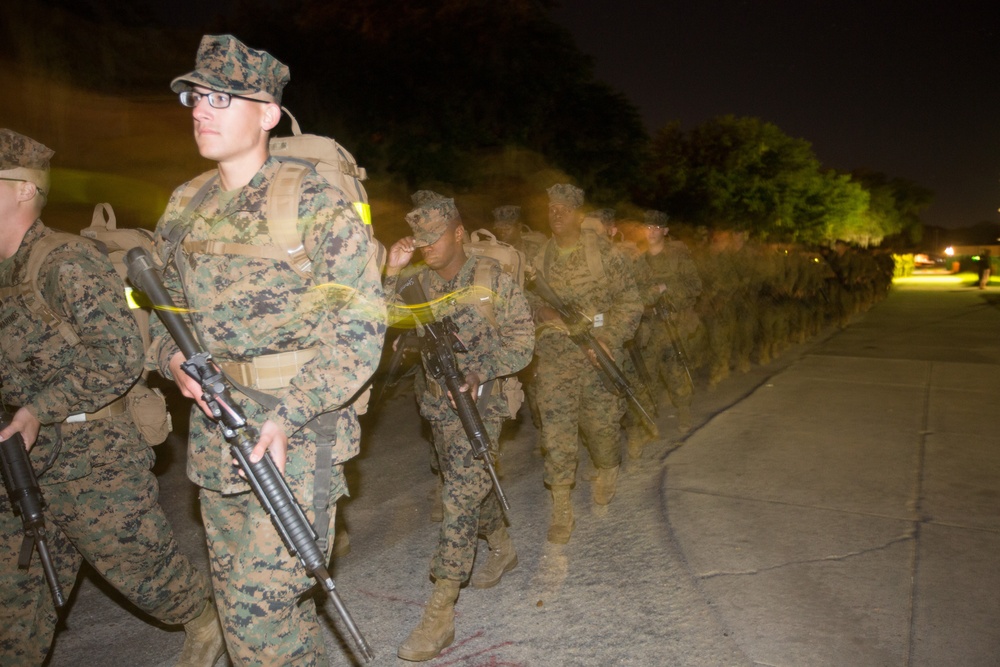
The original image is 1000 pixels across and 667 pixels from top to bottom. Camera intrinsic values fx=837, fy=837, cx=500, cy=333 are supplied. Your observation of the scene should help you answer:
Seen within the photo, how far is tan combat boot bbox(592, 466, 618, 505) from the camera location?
5684 millimetres

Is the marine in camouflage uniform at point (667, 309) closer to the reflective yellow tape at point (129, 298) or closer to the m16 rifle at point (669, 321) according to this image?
the m16 rifle at point (669, 321)

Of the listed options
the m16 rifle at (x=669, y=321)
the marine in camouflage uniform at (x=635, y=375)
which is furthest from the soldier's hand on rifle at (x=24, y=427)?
the m16 rifle at (x=669, y=321)

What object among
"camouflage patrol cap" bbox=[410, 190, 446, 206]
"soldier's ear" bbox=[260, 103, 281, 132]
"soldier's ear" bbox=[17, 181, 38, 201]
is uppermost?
"soldier's ear" bbox=[260, 103, 281, 132]

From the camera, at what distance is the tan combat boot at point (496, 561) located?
4426 mm

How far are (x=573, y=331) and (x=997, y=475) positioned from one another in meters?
3.54

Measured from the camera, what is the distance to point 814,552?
4746mm

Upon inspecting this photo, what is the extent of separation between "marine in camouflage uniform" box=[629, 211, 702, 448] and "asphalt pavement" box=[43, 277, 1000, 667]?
0.38m

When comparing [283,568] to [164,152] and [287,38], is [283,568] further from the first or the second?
[287,38]

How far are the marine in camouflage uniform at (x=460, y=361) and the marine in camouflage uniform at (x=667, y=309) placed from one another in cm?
324

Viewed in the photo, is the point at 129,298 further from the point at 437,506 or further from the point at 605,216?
the point at 605,216

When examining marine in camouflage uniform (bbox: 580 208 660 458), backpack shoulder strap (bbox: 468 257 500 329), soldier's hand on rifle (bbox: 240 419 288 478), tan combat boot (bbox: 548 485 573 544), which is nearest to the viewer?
soldier's hand on rifle (bbox: 240 419 288 478)

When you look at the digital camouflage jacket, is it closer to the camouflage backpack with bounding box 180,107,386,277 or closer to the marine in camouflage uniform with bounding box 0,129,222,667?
the camouflage backpack with bounding box 180,107,386,277

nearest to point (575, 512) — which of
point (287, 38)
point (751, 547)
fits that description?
point (751, 547)

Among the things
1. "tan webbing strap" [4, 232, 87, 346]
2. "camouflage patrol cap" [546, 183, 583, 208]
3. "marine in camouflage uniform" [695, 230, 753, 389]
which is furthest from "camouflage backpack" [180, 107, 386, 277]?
"marine in camouflage uniform" [695, 230, 753, 389]
